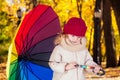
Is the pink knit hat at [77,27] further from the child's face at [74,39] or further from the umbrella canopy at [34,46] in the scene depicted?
the umbrella canopy at [34,46]

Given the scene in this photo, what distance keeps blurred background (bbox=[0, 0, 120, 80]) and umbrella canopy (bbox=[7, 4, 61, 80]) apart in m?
5.53

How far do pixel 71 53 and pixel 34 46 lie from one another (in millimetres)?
1157

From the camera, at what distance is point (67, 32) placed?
534 centimetres

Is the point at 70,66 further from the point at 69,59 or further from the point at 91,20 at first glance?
the point at 91,20

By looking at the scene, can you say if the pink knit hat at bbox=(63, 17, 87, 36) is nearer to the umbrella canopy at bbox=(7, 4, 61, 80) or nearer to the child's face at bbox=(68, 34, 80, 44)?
the child's face at bbox=(68, 34, 80, 44)

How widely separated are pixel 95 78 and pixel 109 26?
8130 millimetres

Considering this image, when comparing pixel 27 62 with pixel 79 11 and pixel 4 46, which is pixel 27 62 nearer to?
pixel 79 11

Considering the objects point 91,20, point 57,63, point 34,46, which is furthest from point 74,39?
point 91,20

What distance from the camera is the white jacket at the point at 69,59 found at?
17.4 feet

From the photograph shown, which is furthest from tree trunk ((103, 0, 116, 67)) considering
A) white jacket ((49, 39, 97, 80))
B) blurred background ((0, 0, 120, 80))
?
white jacket ((49, 39, 97, 80))

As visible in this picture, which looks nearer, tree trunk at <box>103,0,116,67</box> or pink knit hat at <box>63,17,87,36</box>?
pink knit hat at <box>63,17,87,36</box>

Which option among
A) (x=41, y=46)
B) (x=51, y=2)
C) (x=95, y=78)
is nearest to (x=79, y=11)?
(x=51, y=2)

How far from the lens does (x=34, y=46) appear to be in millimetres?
6383

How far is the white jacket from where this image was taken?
5.30 m
